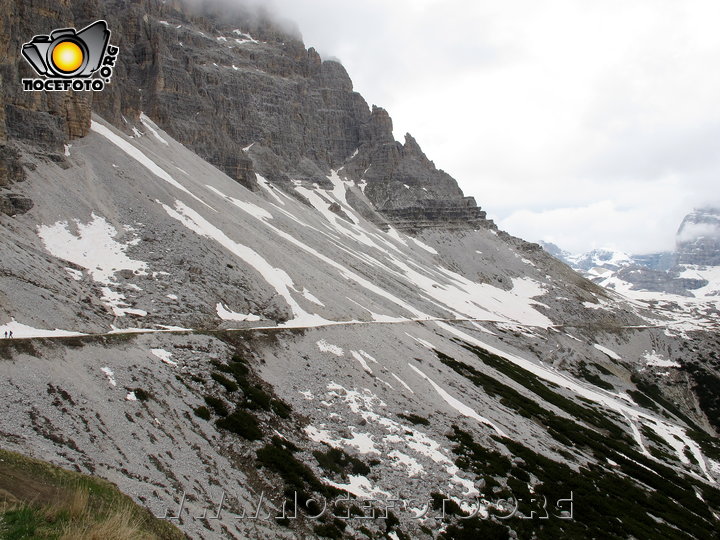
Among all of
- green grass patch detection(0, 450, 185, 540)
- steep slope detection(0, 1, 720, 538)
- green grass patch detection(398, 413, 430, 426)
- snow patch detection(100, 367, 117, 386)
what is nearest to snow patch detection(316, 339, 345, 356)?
steep slope detection(0, 1, 720, 538)

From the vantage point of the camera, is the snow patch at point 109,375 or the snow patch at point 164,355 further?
the snow patch at point 164,355

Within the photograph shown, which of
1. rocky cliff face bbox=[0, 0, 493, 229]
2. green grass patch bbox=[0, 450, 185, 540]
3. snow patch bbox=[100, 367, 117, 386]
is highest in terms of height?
rocky cliff face bbox=[0, 0, 493, 229]

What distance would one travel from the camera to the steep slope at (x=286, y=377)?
2061 centimetres

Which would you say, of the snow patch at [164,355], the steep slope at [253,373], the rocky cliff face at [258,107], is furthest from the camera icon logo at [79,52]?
the rocky cliff face at [258,107]

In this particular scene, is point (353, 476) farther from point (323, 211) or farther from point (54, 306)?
point (323, 211)

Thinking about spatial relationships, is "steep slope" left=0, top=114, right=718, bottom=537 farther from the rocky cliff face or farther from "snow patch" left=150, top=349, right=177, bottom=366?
the rocky cliff face

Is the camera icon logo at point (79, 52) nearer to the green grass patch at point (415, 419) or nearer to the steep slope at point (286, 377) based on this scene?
the steep slope at point (286, 377)

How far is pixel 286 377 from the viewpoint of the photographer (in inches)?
1303

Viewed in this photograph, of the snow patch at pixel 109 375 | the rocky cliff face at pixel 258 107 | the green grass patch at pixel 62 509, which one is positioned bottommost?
the snow patch at pixel 109 375

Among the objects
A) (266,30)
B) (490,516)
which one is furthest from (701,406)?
(266,30)

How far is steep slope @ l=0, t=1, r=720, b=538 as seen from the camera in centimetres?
2061

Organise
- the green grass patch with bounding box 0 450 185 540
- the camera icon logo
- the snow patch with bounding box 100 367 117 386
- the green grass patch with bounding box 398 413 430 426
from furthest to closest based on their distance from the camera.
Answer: the camera icon logo → the green grass patch with bounding box 398 413 430 426 → the snow patch with bounding box 100 367 117 386 → the green grass patch with bounding box 0 450 185 540

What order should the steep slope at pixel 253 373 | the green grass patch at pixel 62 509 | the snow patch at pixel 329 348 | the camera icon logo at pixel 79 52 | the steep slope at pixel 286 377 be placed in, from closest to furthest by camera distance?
the green grass patch at pixel 62 509, the steep slope at pixel 253 373, the steep slope at pixel 286 377, the camera icon logo at pixel 79 52, the snow patch at pixel 329 348

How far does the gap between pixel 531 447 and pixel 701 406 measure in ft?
233
